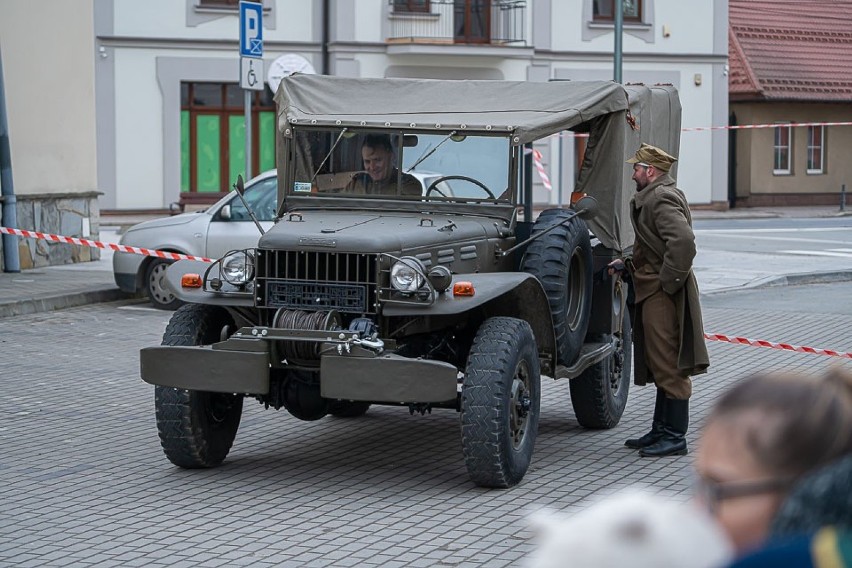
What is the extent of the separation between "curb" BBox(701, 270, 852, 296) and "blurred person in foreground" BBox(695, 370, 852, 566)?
15.9m

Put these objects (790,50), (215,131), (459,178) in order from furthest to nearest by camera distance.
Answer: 1. (790,50)
2. (215,131)
3. (459,178)

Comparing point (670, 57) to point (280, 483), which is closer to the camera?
point (280, 483)

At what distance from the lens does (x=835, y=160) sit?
1563 inches

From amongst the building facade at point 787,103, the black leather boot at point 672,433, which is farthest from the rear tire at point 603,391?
the building facade at point 787,103

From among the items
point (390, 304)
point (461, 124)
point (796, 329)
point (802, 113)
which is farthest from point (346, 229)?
point (802, 113)

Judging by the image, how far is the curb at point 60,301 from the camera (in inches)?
578

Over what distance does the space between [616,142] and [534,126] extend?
843 millimetres

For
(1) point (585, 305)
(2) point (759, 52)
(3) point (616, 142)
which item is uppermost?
(2) point (759, 52)

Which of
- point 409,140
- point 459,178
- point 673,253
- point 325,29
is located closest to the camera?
point 673,253

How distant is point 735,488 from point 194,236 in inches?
542

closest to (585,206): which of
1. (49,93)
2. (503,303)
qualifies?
(503,303)

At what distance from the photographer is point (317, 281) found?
7238 millimetres

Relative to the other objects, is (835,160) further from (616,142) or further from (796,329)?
(616,142)

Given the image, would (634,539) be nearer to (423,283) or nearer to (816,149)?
(423,283)
